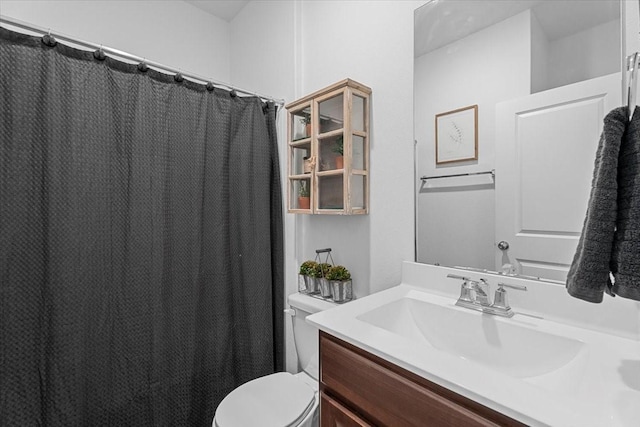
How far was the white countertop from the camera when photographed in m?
0.53

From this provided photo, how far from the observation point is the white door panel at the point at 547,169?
902 millimetres

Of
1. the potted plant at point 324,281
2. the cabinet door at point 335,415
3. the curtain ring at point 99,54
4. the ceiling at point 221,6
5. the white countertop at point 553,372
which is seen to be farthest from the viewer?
the ceiling at point 221,6

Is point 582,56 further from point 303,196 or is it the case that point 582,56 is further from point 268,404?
point 268,404

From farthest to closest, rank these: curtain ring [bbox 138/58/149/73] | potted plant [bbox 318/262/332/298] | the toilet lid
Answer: potted plant [bbox 318/262/332/298]
curtain ring [bbox 138/58/149/73]
the toilet lid

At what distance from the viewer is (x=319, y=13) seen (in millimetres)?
1679

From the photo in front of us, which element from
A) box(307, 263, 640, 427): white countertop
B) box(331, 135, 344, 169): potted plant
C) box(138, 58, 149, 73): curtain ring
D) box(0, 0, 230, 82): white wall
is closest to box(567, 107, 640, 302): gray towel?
box(307, 263, 640, 427): white countertop

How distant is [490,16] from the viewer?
111 cm

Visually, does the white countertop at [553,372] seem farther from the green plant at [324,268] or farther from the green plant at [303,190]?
the green plant at [303,190]

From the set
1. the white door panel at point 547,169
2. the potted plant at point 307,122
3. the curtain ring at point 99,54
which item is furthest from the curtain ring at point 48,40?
the white door panel at point 547,169

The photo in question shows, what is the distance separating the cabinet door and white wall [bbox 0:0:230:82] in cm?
206

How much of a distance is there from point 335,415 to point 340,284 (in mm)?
606

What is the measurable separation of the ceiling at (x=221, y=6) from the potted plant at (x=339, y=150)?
1.47 m

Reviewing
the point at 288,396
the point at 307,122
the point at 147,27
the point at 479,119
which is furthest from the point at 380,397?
the point at 147,27

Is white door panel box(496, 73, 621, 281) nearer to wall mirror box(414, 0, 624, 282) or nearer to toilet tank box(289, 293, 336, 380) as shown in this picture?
wall mirror box(414, 0, 624, 282)
